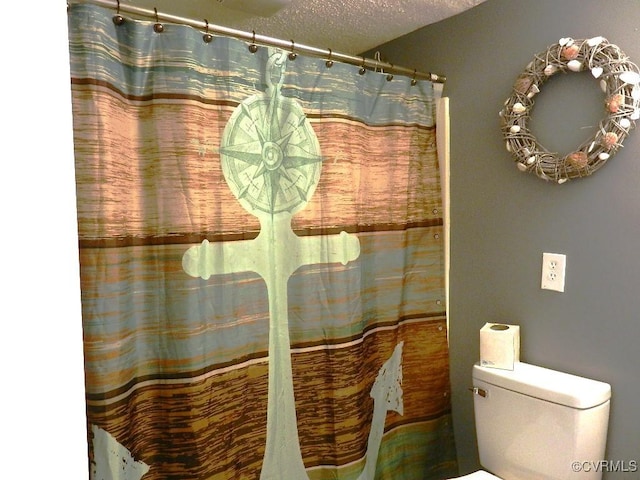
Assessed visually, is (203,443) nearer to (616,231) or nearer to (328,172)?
(328,172)

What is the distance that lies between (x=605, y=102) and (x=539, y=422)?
3.48ft

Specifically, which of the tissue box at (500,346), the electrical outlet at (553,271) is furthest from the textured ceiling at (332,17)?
the tissue box at (500,346)

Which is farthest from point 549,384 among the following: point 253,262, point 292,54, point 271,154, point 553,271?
point 292,54

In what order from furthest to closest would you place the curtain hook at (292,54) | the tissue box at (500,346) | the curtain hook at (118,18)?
the tissue box at (500,346)
the curtain hook at (292,54)
the curtain hook at (118,18)

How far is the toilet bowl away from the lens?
4.92ft

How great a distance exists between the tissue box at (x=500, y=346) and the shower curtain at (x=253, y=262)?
32 cm

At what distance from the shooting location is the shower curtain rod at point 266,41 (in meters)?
1.31

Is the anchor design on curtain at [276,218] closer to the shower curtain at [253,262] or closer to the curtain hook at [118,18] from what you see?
the shower curtain at [253,262]

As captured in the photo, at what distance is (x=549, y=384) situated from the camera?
1580 mm

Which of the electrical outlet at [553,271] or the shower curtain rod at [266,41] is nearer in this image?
the shower curtain rod at [266,41]

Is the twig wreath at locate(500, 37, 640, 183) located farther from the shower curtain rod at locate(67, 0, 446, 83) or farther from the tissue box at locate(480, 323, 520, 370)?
the tissue box at locate(480, 323, 520, 370)

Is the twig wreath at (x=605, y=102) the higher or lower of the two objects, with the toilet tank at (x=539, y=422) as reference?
higher

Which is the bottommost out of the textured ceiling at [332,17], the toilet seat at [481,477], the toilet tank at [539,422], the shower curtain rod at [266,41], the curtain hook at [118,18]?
the toilet seat at [481,477]

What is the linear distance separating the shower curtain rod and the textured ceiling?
189mm
